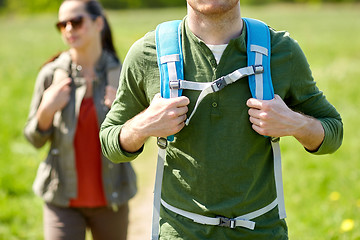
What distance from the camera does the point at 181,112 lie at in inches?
90.5

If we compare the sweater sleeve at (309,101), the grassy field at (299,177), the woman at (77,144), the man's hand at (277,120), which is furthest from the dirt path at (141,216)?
the man's hand at (277,120)

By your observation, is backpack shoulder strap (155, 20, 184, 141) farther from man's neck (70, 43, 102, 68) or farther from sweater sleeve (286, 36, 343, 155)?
man's neck (70, 43, 102, 68)

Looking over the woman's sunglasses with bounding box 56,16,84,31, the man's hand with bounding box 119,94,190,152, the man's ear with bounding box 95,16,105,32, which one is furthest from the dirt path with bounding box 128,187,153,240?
the man's hand with bounding box 119,94,190,152

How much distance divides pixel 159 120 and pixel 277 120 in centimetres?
53

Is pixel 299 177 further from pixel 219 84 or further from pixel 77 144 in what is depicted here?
pixel 219 84

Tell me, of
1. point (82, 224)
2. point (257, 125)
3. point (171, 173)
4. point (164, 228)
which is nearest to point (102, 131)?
point (171, 173)

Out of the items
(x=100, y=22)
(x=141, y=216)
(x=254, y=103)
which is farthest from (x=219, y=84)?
(x=141, y=216)

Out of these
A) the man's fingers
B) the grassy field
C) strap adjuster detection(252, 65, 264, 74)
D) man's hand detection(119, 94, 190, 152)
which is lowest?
the grassy field

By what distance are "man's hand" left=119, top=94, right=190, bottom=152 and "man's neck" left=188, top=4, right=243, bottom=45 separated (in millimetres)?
352

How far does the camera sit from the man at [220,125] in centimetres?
234

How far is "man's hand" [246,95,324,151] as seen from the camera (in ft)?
7.41

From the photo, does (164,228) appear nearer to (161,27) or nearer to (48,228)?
(161,27)

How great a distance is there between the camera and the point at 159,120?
2.34m

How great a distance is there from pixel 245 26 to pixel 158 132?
2.25ft
